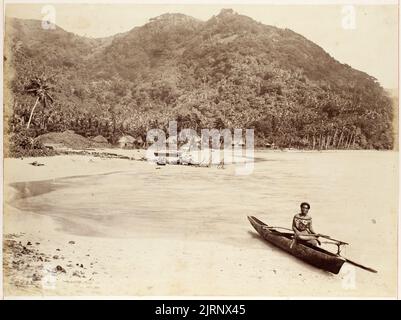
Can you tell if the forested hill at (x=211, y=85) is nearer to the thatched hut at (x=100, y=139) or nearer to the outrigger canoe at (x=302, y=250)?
the thatched hut at (x=100, y=139)

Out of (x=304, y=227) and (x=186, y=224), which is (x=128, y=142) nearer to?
(x=186, y=224)

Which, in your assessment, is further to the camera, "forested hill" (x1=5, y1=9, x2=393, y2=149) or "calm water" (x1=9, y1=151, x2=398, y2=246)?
"forested hill" (x1=5, y1=9, x2=393, y2=149)

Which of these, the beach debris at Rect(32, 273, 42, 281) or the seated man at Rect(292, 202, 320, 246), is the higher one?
the seated man at Rect(292, 202, 320, 246)

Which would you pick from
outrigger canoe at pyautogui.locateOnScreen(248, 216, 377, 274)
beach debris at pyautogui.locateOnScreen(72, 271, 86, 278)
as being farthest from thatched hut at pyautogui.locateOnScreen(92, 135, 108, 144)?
outrigger canoe at pyautogui.locateOnScreen(248, 216, 377, 274)

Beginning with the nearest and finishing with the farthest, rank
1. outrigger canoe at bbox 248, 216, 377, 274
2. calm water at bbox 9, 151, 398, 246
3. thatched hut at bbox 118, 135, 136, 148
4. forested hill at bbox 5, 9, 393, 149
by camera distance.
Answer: outrigger canoe at bbox 248, 216, 377, 274 < calm water at bbox 9, 151, 398, 246 < forested hill at bbox 5, 9, 393, 149 < thatched hut at bbox 118, 135, 136, 148

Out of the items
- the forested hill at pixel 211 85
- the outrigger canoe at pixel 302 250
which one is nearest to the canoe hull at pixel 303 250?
the outrigger canoe at pixel 302 250

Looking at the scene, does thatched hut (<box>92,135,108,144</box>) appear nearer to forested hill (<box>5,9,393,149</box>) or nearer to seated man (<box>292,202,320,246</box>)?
forested hill (<box>5,9,393,149</box>)
